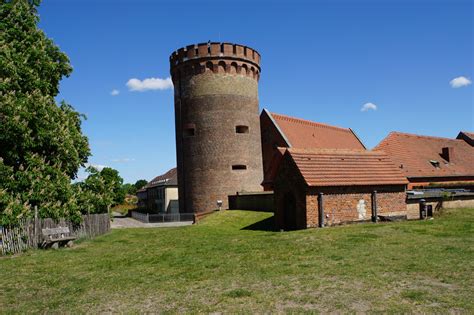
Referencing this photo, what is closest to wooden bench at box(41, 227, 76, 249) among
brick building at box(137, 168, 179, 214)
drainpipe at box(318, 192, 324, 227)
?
drainpipe at box(318, 192, 324, 227)

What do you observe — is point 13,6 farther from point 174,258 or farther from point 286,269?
point 286,269

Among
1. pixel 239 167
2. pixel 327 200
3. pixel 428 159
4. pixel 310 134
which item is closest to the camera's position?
pixel 327 200

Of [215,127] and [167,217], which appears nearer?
[215,127]

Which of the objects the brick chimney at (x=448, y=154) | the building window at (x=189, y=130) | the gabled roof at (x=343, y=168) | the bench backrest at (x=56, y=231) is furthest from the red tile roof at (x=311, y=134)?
the bench backrest at (x=56, y=231)

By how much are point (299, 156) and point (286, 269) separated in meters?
9.81

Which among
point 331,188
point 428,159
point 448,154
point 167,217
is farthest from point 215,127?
point 448,154

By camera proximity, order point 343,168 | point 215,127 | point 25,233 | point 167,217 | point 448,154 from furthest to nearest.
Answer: point 448,154
point 167,217
point 215,127
point 343,168
point 25,233

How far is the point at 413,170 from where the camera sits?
108ft

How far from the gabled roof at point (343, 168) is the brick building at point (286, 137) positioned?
10.2m

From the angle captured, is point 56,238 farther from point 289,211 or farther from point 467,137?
point 467,137

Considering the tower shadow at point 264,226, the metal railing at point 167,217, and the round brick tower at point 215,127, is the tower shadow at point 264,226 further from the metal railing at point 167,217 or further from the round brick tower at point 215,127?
the metal railing at point 167,217

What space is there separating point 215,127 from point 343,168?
14.7 m

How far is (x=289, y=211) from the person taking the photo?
19422mm

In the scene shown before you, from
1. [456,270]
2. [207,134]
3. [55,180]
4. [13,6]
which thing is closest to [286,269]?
[456,270]
